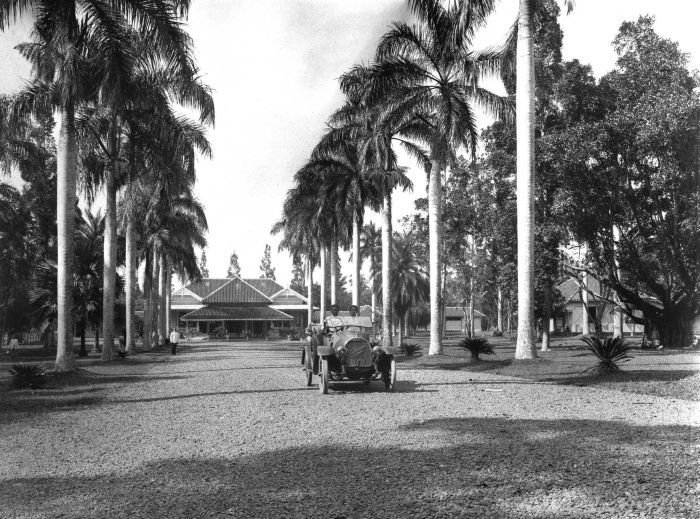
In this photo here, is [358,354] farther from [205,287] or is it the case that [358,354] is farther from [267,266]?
[267,266]

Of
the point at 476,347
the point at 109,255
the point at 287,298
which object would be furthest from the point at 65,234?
→ the point at 287,298

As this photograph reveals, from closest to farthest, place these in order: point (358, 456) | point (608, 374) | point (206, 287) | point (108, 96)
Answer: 1. point (358, 456)
2. point (608, 374)
3. point (108, 96)
4. point (206, 287)

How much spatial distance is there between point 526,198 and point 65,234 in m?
12.8

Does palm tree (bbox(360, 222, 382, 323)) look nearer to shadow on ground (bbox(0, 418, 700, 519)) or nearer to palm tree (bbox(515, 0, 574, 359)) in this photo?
palm tree (bbox(515, 0, 574, 359))

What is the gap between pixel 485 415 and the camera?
9.81 metres

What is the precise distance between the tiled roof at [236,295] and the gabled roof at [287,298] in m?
5.27

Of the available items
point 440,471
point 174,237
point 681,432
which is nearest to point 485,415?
point 681,432

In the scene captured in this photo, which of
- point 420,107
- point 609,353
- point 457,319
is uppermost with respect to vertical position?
point 420,107

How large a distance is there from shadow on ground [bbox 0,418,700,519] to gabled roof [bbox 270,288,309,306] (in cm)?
6890

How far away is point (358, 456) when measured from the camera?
7.20 meters

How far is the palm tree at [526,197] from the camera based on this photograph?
18.4m

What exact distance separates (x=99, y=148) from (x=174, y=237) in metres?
16.1

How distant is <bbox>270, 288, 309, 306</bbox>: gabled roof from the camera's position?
76331mm

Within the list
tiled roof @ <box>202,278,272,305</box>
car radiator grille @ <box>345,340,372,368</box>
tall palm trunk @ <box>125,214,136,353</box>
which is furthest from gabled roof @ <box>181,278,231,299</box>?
car radiator grille @ <box>345,340,372,368</box>
